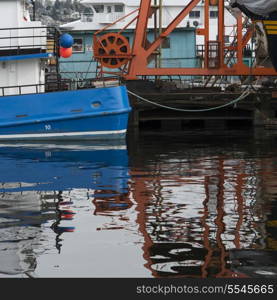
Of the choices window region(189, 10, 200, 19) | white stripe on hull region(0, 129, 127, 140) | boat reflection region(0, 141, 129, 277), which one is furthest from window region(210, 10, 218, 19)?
boat reflection region(0, 141, 129, 277)

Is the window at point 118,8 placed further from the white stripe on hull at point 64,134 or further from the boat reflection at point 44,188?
the boat reflection at point 44,188

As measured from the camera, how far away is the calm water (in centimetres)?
Result: 988

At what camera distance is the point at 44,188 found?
1588cm

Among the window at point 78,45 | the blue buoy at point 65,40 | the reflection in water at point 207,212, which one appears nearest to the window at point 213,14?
the window at point 78,45

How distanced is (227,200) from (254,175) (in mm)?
3512

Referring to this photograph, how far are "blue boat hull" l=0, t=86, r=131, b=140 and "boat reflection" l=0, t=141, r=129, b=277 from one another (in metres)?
0.60

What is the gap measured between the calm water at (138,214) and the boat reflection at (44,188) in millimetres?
21

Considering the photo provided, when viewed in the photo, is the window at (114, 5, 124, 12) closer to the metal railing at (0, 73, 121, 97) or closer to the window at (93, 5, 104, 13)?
the window at (93, 5, 104, 13)

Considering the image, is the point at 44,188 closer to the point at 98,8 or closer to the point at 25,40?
the point at 25,40

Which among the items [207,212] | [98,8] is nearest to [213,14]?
[98,8]

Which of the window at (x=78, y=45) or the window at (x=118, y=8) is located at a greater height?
the window at (x=118, y=8)

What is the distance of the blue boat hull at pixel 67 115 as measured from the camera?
82.2 feet

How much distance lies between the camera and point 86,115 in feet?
82.4

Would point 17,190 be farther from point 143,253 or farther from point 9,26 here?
point 9,26
